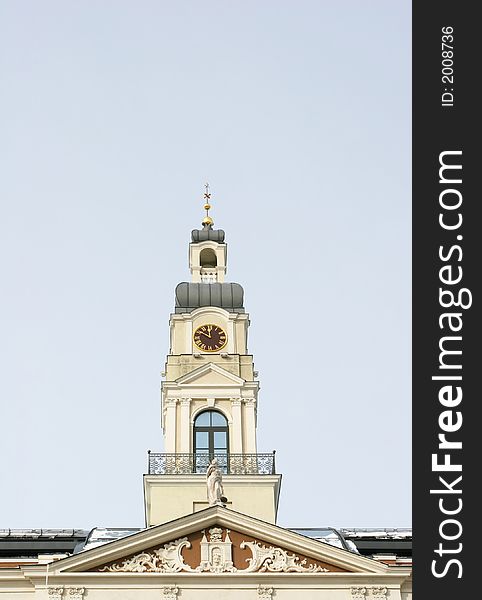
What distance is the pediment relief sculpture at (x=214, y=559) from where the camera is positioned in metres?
46.8

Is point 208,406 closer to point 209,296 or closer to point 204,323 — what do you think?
point 204,323

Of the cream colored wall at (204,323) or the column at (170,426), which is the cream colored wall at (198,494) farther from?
the cream colored wall at (204,323)

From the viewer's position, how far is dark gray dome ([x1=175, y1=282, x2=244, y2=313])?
205 feet

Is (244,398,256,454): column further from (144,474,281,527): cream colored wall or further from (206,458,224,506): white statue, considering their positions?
(206,458,224,506): white statue

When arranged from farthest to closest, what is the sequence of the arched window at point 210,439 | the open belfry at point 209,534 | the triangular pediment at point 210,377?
the triangular pediment at point 210,377
the arched window at point 210,439
the open belfry at point 209,534

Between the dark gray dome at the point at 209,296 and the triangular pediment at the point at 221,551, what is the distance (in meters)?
16.3

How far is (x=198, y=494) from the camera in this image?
186 feet

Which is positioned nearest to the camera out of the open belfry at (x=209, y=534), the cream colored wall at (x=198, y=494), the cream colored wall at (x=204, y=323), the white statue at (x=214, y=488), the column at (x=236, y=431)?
the open belfry at (x=209, y=534)

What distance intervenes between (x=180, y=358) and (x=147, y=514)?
22.3 feet

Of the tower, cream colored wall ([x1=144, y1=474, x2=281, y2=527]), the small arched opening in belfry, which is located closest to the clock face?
the tower

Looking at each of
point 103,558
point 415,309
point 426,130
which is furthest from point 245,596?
point 426,130

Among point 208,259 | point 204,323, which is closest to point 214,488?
point 204,323

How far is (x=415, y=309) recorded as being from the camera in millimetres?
36500

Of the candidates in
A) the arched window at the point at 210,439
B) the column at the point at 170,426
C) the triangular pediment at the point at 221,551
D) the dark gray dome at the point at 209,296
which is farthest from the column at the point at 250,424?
the triangular pediment at the point at 221,551
